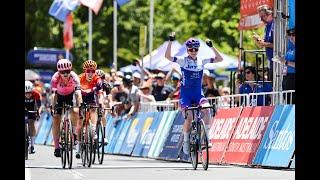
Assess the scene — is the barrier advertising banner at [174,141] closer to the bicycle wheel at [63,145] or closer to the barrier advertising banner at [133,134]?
the barrier advertising banner at [133,134]

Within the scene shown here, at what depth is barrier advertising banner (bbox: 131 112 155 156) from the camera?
83.0 feet

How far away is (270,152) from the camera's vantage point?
17.8 m

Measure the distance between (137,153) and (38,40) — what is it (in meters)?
37.2

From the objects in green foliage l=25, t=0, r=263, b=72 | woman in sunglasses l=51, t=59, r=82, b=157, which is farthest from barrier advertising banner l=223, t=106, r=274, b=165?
green foliage l=25, t=0, r=263, b=72

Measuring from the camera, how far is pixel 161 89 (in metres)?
27.6

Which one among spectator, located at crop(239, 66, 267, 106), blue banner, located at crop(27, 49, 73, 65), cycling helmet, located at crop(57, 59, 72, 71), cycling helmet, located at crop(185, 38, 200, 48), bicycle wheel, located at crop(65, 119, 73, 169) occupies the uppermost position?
blue banner, located at crop(27, 49, 73, 65)

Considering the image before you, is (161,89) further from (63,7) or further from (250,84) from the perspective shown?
(63,7)

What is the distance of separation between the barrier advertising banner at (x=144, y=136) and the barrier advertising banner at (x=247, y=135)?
5.55 meters

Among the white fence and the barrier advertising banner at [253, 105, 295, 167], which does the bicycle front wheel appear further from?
the white fence

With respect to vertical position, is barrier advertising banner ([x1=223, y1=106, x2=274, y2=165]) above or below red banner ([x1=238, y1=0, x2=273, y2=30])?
below

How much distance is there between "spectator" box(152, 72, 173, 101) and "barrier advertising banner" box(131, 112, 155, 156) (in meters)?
1.70
